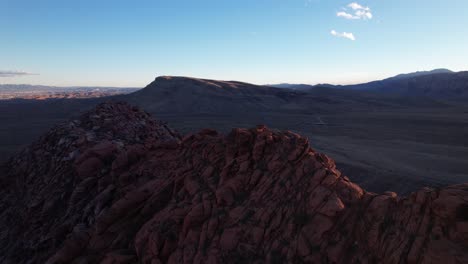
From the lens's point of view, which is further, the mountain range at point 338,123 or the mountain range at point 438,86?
the mountain range at point 438,86

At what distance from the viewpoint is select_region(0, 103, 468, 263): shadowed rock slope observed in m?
6.09

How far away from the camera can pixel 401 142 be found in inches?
1401

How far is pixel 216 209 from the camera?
863 centimetres

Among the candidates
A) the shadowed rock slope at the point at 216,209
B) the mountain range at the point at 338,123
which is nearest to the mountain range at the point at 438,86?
the mountain range at the point at 338,123

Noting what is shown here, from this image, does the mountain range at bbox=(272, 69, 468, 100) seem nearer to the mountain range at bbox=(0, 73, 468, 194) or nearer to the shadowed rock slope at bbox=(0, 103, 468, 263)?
the mountain range at bbox=(0, 73, 468, 194)

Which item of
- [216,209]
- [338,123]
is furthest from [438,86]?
[216,209]

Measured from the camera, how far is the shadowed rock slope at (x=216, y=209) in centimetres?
609

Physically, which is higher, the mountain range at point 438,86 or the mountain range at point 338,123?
the mountain range at point 438,86

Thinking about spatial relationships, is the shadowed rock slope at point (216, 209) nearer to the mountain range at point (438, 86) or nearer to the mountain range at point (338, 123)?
the mountain range at point (338, 123)

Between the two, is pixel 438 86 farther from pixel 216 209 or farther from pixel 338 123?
pixel 216 209

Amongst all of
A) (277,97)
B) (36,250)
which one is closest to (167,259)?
(36,250)

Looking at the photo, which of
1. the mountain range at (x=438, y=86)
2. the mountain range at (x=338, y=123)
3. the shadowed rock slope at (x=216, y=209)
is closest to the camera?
the shadowed rock slope at (x=216, y=209)

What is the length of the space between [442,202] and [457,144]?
33.7 m

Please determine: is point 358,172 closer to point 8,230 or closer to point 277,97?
point 8,230
